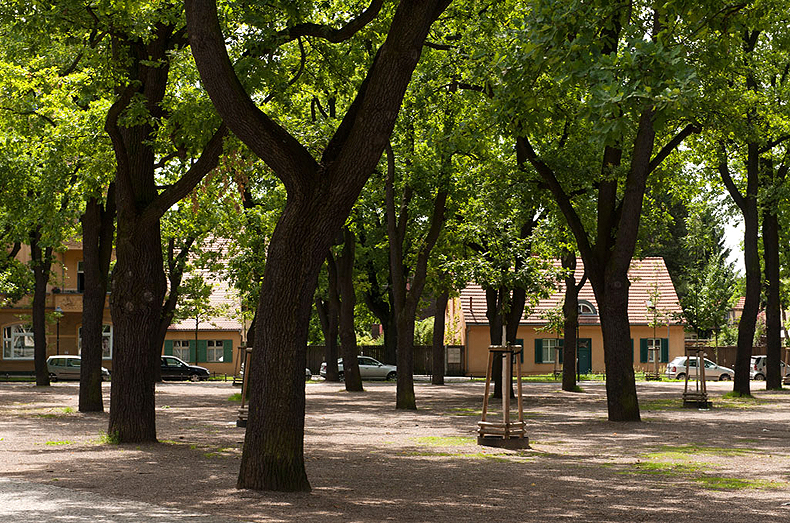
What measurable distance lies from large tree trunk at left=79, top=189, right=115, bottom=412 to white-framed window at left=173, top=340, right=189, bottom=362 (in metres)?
38.7

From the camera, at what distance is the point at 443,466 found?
42.8 feet

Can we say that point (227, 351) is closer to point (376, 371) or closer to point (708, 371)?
point (376, 371)

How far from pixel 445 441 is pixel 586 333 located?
1711 inches

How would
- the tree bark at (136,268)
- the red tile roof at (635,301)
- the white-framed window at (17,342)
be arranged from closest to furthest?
the tree bark at (136,268) < the white-framed window at (17,342) < the red tile roof at (635,301)

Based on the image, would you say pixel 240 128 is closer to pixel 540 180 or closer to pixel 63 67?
pixel 63 67

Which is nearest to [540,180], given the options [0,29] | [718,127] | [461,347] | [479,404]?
[718,127]

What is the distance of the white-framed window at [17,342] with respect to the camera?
182 ft

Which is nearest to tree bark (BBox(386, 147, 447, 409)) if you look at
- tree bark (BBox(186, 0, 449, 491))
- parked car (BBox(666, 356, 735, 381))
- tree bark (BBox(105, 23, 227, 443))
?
tree bark (BBox(105, 23, 227, 443))

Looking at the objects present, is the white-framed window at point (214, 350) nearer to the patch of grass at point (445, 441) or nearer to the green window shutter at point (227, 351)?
the green window shutter at point (227, 351)

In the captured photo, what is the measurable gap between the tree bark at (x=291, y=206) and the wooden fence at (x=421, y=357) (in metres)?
47.3

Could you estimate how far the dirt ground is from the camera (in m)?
9.31

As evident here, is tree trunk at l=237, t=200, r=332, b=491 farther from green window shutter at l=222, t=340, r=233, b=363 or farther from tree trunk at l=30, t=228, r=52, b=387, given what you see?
green window shutter at l=222, t=340, r=233, b=363

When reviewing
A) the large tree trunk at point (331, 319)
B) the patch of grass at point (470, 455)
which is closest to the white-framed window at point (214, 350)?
the large tree trunk at point (331, 319)

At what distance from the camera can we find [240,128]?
10039 mm
